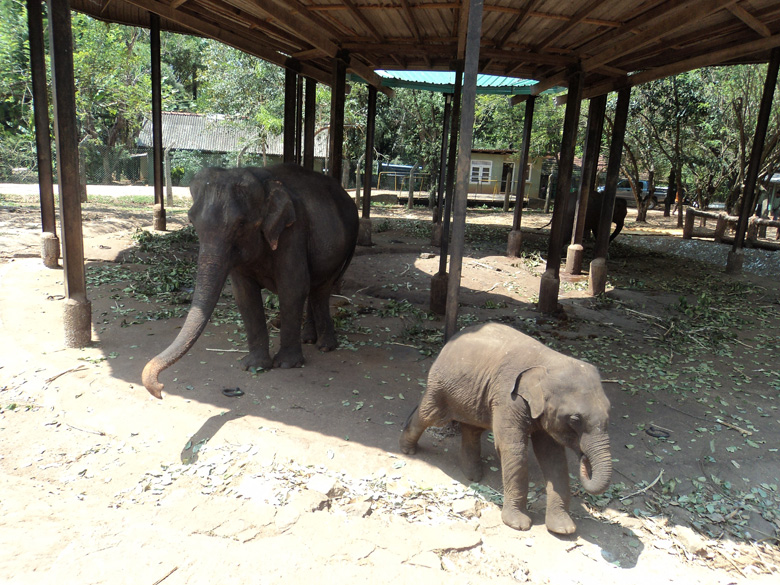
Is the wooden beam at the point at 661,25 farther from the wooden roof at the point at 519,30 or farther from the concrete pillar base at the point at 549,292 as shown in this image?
the concrete pillar base at the point at 549,292

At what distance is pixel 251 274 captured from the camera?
5426 millimetres

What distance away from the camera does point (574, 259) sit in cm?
1093

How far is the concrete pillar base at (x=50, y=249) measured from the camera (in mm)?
8766

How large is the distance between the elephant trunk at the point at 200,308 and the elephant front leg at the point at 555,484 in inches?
107

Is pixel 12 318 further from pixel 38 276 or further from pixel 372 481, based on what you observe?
pixel 372 481

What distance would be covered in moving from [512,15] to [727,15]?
7.57 feet

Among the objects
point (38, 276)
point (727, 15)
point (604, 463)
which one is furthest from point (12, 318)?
point (727, 15)

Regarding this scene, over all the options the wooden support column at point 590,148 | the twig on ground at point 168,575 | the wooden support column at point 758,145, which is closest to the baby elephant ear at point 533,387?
the twig on ground at point 168,575

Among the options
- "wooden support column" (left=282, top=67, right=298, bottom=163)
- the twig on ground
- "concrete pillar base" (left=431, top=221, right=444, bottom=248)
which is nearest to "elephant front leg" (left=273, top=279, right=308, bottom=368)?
the twig on ground

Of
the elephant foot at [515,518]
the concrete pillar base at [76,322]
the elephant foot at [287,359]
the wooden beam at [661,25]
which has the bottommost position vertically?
the elephant foot at [515,518]

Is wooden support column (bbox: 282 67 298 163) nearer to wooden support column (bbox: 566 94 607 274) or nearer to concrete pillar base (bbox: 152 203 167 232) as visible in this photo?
concrete pillar base (bbox: 152 203 167 232)

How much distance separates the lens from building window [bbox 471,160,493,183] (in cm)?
3078

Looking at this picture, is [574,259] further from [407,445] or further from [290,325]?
[407,445]

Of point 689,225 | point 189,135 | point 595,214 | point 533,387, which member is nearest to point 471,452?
point 533,387
